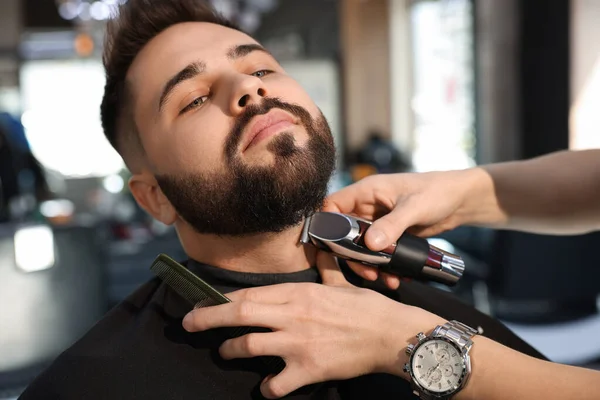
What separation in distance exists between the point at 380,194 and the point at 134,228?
377cm

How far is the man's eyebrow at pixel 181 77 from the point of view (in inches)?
49.7

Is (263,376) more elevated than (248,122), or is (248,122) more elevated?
(248,122)

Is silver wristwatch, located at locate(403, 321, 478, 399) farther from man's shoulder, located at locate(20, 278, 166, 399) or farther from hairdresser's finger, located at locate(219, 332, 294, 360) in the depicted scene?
man's shoulder, located at locate(20, 278, 166, 399)

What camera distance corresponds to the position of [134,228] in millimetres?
4758

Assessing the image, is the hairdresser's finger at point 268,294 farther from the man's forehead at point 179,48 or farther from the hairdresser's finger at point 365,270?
the man's forehead at point 179,48

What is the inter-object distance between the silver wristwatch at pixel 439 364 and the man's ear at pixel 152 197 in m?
0.66

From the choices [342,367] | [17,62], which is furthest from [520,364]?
[17,62]

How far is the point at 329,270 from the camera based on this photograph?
1256 mm

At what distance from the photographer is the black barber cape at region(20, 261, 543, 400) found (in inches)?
39.0

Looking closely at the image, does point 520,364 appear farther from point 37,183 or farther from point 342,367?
point 37,183

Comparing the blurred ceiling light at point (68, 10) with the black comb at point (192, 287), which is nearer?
the black comb at point (192, 287)

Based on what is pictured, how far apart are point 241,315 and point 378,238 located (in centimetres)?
34

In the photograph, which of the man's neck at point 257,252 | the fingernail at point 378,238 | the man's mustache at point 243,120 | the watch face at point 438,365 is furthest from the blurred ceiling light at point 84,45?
the watch face at point 438,365

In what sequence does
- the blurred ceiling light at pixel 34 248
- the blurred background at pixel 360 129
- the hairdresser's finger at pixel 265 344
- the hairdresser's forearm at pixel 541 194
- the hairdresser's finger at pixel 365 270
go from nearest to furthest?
the hairdresser's finger at pixel 265 344 → the hairdresser's finger at pixel 365 270 → the hairdresser's forearm at pixel 541 194 → the blurred ceiling light at pixel 34 248 → the blurred background at pixel 360 129
